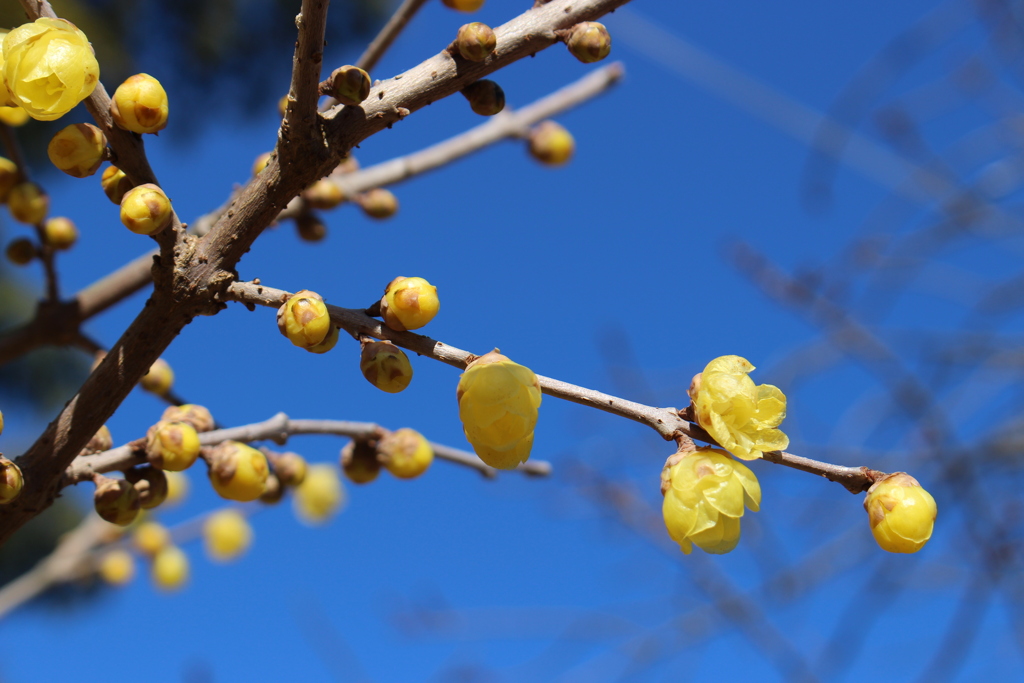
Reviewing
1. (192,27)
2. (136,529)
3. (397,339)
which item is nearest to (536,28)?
(397,339)

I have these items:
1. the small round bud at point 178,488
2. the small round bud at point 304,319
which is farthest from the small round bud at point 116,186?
the small round bud at point 178,488

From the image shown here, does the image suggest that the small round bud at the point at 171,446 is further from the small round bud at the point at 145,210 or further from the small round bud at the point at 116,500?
the small round bud at the point at 145,210

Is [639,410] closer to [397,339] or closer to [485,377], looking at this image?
[485,377]

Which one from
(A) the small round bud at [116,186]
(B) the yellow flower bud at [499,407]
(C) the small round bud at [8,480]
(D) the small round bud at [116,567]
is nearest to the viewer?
(B) the yellow flower bud at [499,407]

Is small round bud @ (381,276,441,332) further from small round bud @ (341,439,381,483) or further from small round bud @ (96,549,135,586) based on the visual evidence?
small round bud @ (96,549,135,586)

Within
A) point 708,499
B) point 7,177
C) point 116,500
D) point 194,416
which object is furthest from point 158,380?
point 708,499

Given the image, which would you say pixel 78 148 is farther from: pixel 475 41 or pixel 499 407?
pixel 499 407
